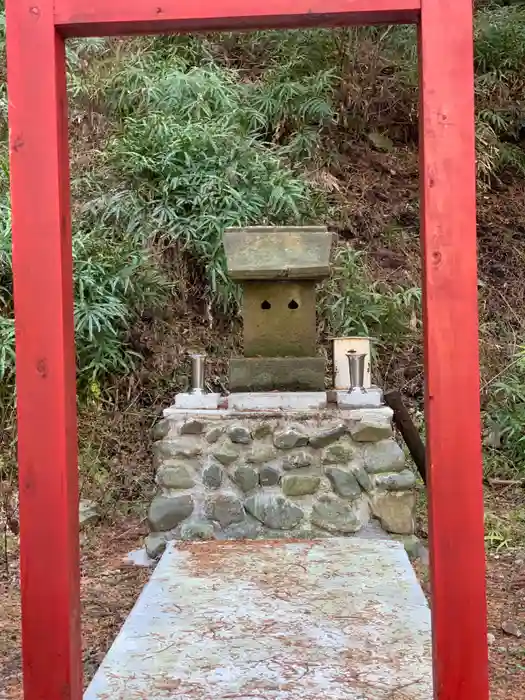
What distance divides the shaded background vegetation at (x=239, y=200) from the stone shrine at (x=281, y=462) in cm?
105

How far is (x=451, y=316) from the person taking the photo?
1544mm

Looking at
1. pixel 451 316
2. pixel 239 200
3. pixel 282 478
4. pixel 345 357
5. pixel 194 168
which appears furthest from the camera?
pixel 194 168

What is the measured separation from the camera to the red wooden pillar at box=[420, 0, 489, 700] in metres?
1.53

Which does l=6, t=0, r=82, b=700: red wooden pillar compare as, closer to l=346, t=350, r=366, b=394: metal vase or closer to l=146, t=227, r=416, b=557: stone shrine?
l=146, t=227, r=416, b=557: stone shrine

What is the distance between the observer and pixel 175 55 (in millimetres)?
6820

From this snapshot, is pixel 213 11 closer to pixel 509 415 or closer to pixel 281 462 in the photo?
pixel 281 462

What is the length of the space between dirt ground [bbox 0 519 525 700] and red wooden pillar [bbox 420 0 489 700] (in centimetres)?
115

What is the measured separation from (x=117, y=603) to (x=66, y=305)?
2124mm

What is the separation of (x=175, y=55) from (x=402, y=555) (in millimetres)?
5274

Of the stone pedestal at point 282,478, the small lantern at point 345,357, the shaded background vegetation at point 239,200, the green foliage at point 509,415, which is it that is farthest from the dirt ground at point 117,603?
the green foliage at point 509,415

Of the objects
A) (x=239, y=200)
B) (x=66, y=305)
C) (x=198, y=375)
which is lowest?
(x=198, y=375)

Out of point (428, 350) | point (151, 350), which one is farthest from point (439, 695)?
point (151, 350)

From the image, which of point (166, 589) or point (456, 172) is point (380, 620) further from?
point (456, 172)

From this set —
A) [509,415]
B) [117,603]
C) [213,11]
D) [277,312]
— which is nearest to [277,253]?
[277,312]
